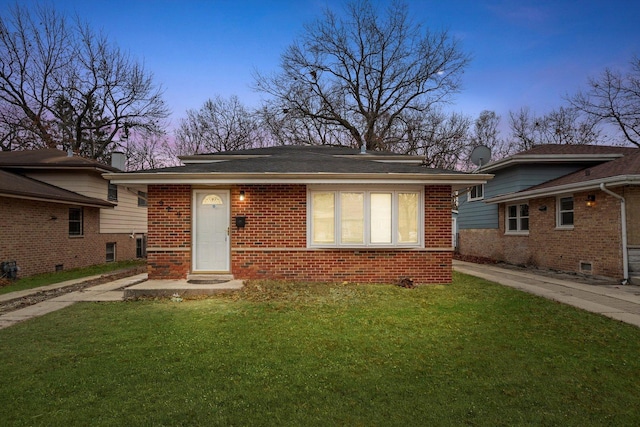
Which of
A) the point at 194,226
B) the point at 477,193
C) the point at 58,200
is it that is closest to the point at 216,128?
the point at 58,200

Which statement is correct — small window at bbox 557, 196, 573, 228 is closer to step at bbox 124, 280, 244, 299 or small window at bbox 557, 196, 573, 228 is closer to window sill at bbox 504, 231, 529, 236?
window sill at bbox 504, 231, 529, 236

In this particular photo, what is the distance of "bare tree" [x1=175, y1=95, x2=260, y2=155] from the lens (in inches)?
1051

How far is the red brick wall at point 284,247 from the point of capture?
788 centimetres

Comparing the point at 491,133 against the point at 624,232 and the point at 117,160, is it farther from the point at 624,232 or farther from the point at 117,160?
the point at 117,160

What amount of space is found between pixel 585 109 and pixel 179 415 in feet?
87.3

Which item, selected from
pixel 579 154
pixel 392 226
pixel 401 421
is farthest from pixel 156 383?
pixel 579 154

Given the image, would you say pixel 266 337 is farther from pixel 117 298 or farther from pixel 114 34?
pixel 114 34

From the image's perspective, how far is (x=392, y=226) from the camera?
802 centimetres

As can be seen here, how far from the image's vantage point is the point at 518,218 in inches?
523

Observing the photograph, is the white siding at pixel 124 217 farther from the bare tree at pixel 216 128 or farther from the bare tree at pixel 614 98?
the bare tree at pixel 614 98

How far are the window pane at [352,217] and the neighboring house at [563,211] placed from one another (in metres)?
6.05

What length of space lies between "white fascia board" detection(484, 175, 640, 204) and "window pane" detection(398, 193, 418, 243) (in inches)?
202

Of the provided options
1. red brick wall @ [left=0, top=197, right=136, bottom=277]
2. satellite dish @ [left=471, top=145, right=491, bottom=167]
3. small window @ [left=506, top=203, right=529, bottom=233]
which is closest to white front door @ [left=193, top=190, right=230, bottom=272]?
red brick wall @ [left=0, top=197, right=136, bottom=277]

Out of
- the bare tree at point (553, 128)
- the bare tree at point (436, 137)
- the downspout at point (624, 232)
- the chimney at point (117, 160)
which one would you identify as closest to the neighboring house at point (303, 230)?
the downspout at point (624, 232)
